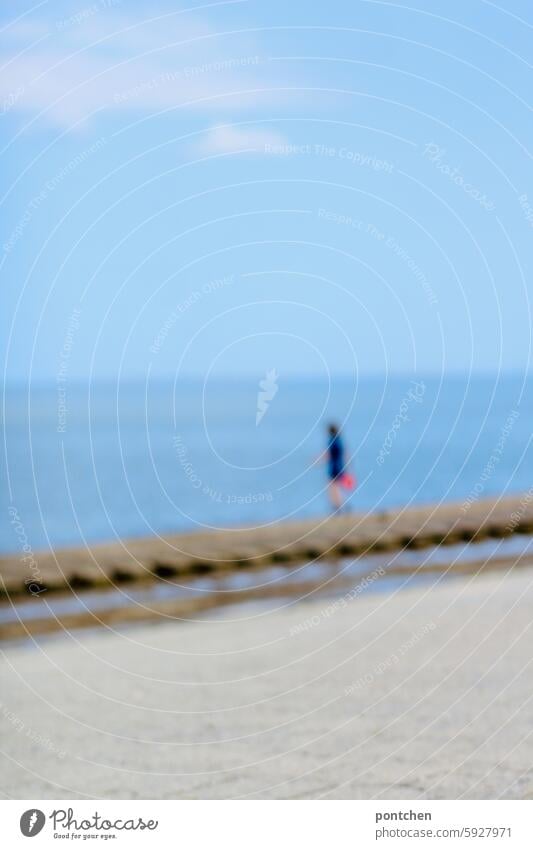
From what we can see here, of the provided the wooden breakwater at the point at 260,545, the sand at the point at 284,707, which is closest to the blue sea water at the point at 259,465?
the wooden breakwater at the point at 260,545

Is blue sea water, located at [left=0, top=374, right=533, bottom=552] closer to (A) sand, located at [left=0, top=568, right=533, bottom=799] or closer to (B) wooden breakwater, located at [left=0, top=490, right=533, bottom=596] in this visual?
(B) wooden breakwater, located at [left=0, top=490, right=533, bottom=596]

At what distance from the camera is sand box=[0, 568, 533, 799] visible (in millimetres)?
2758

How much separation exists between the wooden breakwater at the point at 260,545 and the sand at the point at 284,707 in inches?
39.1

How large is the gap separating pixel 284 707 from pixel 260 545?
400cm

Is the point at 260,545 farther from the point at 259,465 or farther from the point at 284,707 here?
the point at 259,465

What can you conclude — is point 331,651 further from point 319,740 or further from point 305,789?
point 305,789

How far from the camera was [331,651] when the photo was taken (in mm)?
4344

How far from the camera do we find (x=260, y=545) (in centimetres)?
749

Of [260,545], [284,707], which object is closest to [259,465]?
[260,545]

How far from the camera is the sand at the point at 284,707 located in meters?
2.76

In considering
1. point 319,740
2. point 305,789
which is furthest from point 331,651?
point 305,789

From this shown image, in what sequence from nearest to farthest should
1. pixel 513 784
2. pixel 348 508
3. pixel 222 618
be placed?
pixel 513 784 < pixel 222 618 < pixel 348 508

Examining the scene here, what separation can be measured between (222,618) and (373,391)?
17083mm
